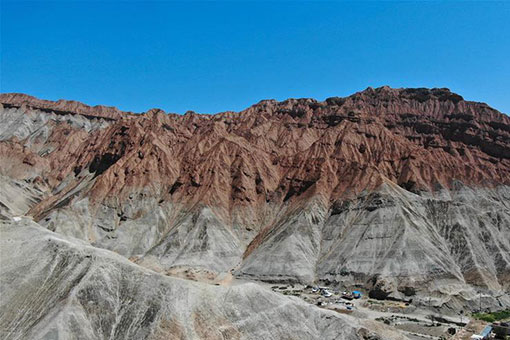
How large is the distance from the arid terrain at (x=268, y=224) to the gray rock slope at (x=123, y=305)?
0.15 meters

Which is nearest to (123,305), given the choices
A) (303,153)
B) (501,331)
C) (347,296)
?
(501,331)

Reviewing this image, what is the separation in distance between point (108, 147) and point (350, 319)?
11224 cm

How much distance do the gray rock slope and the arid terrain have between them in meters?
0.15

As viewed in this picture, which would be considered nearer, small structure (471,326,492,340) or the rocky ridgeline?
small structure (471,326,492,340)

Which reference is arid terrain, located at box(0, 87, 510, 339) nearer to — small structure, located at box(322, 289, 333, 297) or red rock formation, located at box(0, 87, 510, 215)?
red rock formation, located at box(0, 87, 510, 215)

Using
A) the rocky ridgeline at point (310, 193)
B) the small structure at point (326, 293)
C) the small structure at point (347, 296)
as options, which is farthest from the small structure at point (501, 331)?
the small structure at point (326, 293)

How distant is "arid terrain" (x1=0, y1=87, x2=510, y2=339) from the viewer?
4244 centimetres

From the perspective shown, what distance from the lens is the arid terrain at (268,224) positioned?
4244 centimetres

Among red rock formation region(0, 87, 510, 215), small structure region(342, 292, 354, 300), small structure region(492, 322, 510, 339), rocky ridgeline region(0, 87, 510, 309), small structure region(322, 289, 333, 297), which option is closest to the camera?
small structure region(492, 322, 510, 339)

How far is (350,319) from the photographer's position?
46.1 meters

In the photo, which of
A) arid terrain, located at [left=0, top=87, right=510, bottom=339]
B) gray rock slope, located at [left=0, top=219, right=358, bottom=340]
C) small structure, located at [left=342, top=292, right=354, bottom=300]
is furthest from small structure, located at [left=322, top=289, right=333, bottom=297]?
gray rock slope, located at [left=0, top=219, right=358, bottom=340]

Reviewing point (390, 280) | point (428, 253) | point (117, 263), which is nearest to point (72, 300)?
point (117, 263)

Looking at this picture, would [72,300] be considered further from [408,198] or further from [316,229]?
[408,198]

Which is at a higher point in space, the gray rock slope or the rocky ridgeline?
the rocky ridgeline
